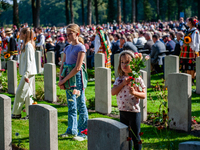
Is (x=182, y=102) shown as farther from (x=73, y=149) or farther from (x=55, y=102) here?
(x=55, y=102)

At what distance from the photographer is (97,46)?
43.8 ft

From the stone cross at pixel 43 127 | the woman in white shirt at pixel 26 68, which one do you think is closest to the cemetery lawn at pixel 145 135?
the woman in white shirt at pixel 26 68

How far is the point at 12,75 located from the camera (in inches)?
423

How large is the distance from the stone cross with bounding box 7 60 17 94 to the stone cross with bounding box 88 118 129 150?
24.8ft

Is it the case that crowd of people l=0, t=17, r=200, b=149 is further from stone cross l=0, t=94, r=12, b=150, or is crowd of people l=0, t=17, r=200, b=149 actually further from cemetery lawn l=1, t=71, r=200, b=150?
stone cross l=0, t=94, r=12, b=150

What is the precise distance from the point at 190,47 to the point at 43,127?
7718mm

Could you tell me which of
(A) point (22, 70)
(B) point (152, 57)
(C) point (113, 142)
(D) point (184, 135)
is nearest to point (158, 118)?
(D) point (184, 135)

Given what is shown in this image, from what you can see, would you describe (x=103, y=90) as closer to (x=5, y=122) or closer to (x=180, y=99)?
(x=180, y=99)

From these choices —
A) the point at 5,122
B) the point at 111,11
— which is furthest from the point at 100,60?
the point at 111,11

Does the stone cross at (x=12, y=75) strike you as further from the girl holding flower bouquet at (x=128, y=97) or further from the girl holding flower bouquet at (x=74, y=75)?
the girl holding flower bouquet at (x=128, y=97)

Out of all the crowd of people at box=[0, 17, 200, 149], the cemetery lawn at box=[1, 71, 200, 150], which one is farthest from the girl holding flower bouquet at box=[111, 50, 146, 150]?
the cemetery lawn at box=[1, 71, 200, 150]

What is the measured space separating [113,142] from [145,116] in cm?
424

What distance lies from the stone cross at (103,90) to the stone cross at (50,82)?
1775 mm

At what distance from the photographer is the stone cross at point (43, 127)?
3.81 metres
